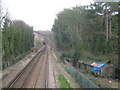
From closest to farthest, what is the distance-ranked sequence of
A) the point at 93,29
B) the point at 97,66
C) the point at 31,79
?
the point at 31,79 < the point at 97,66 < the point at 93,29

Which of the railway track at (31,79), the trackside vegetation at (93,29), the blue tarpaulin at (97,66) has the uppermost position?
the trackside vegetation at (93,29)

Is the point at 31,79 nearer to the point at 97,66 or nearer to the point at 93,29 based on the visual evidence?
the point at 97,66

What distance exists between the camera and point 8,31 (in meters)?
26.9

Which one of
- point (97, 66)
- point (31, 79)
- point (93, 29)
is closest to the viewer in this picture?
point (31, 79)

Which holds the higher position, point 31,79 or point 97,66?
point 97,66

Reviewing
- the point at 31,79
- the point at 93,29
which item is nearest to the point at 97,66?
the point at 31,79

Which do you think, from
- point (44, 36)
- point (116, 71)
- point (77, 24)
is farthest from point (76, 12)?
point (44, 36)

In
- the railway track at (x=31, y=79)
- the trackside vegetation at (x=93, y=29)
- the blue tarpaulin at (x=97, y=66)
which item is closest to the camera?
the railway track at (x=31, y=79)

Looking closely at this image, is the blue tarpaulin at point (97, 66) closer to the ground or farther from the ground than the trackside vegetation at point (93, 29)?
closer to the ground

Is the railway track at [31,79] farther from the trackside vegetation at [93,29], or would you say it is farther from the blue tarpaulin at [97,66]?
the trackside vegetation at [93,29]

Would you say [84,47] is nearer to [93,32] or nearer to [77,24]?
[93,32]

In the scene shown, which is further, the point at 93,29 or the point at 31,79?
the point at 93,29

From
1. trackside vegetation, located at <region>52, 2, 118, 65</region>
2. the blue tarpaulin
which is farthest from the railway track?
trackside vegetation, located at <region>52, 2, 118, 65</region>

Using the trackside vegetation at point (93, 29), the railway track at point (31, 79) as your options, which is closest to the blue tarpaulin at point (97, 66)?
the trackside vegetation at point (93, 29)
